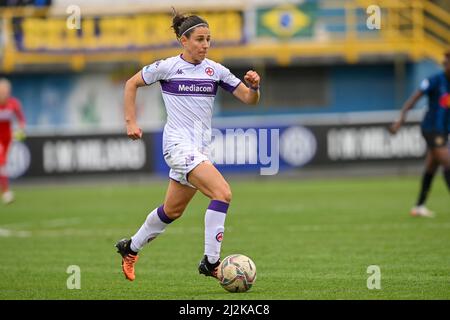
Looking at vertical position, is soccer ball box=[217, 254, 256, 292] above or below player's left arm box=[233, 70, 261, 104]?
below

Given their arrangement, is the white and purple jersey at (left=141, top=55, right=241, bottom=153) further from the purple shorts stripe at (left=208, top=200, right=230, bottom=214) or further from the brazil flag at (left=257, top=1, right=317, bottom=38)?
the brazil flag at (left=257, top=1, right=317, bottom=38)

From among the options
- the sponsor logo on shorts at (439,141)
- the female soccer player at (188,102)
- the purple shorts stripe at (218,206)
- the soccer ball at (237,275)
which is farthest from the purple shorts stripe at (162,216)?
the sponsor logo on shorts at (439,141)

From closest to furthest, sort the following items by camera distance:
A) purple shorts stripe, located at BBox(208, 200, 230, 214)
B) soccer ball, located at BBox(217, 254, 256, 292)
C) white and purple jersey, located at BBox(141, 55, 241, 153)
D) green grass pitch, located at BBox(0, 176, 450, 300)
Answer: soccer ball, located at BBox(217, 254, 256, 292) → purple shorts stripe, located at BBox(208, 200, 230, 214) → green grass pitch, located at BBox(0, 176, 450, 300) → white and purple jersey, located at BBox(141, 55, 241, 153)

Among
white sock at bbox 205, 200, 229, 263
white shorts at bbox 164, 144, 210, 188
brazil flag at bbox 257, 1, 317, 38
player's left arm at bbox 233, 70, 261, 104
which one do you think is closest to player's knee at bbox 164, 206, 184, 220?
white shorts at bbox 164, 144, 210, 188

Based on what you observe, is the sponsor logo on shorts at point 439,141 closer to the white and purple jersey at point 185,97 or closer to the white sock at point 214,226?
the white and purple jersey at point 185,97

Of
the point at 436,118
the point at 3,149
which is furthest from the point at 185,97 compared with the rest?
the point at 3,149

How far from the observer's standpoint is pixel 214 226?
9.02 m

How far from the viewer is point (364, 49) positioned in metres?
32.9

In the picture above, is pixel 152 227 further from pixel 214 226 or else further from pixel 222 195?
pixel 222 195

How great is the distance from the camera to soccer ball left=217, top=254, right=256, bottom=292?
884 cm

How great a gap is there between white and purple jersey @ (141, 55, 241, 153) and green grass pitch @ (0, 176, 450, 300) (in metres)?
1.40

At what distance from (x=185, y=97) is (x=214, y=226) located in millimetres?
1253

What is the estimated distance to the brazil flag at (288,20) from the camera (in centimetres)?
3322
